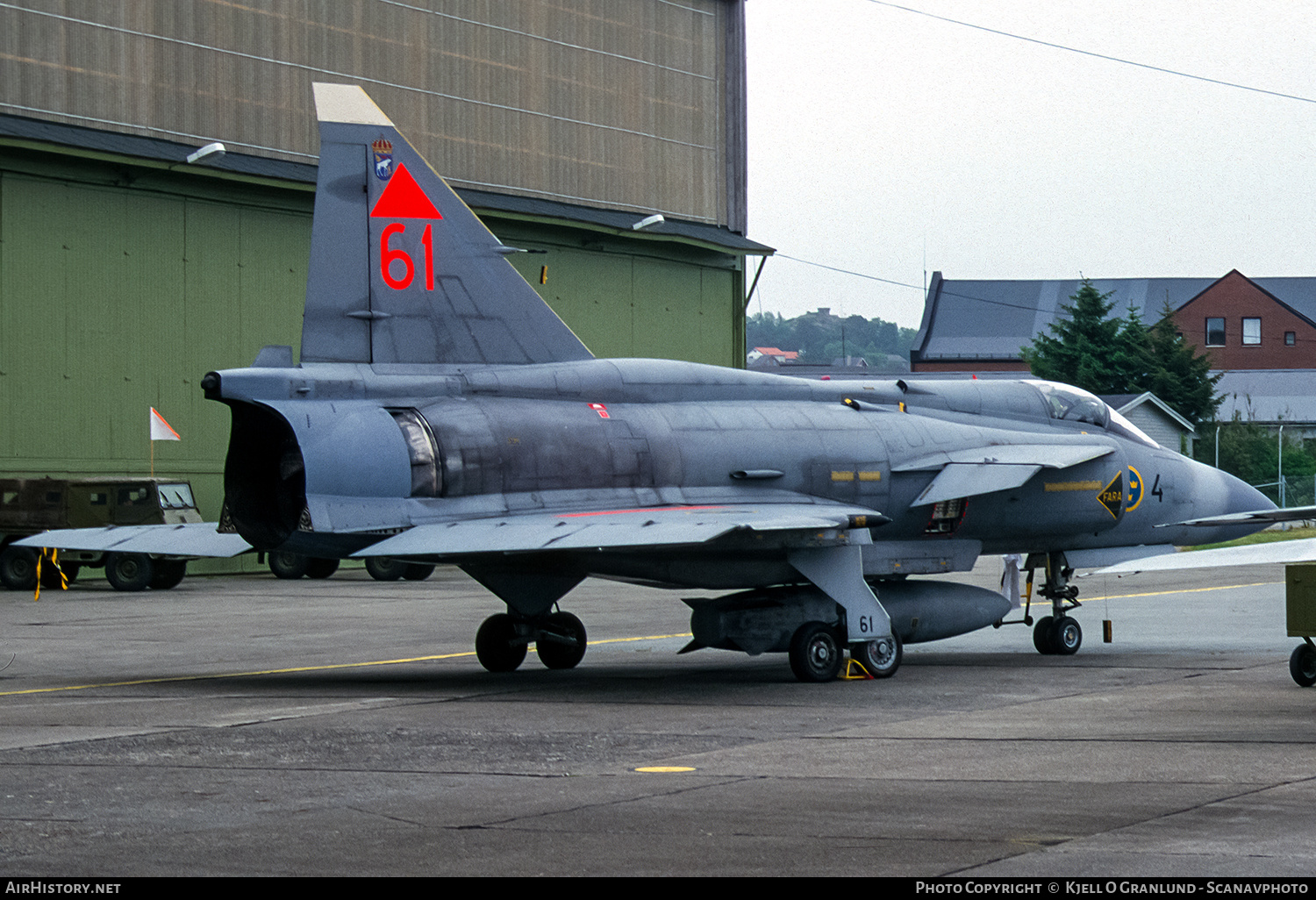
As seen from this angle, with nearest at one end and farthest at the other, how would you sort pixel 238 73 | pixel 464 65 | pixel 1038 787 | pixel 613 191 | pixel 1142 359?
pixel 1038 787 < pixel 238 73 < pixel 464 65 < pixel 613 191 < pixel 1142 359

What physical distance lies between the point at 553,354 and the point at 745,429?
210cm

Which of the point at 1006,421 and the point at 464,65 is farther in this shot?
the point at 464,65

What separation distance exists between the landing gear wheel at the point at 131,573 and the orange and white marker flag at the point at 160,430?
3.11 metres

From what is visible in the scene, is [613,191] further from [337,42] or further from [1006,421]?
[1006,421]

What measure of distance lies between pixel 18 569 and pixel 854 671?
69.5 ft

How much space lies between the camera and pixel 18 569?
1239 inches

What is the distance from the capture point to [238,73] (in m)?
35.7

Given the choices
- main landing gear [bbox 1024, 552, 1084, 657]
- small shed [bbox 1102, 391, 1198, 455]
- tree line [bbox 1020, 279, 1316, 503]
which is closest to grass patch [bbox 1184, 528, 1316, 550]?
tree line [bbox 1020, 279, 1316, 503]

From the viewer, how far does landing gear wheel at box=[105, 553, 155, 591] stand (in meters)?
31.1

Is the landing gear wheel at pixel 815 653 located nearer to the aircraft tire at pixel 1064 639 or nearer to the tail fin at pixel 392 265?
the tail fin at pixel 392 265

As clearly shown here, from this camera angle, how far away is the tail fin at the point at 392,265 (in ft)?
50.5

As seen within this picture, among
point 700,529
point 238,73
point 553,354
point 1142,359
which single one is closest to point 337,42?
point 238,73

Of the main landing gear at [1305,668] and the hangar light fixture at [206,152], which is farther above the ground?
the hangar light fixture at [206,152]

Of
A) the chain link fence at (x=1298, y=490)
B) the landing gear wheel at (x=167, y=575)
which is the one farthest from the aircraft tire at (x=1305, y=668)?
the chain link fence at (x=1298, y=490)
